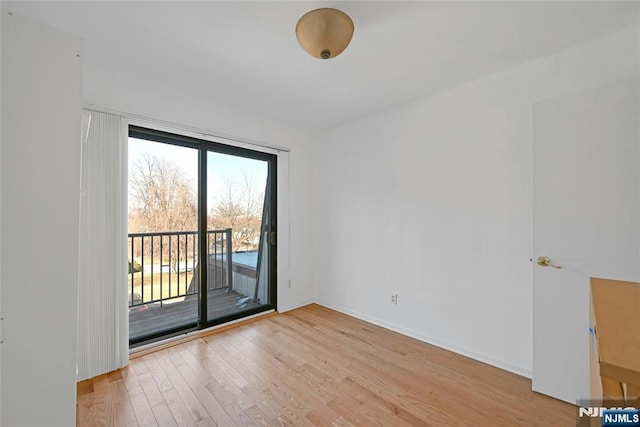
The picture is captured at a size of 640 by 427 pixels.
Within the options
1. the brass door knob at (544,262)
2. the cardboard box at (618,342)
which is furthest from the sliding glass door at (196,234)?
the cardboard box at (618,342)

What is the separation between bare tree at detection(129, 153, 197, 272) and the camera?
2.72m

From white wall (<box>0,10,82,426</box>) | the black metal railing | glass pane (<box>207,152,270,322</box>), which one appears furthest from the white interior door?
the black metal railing

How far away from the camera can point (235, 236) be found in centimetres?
315

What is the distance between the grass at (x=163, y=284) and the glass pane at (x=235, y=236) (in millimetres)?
545

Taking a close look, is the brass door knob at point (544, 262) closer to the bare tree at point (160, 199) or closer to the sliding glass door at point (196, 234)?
the sliding glass door at point (196, 234)

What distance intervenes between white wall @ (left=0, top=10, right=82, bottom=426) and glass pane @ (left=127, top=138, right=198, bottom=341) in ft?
5.21

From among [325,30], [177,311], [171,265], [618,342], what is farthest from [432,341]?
[171,265]

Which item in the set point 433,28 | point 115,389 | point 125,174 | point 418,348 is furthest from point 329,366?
point 433,28

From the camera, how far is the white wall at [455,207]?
198cm

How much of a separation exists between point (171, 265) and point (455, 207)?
3.33 m

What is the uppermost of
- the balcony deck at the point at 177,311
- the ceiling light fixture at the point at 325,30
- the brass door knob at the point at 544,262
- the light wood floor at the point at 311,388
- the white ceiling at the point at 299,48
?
the white ceiling at the point at 299,48

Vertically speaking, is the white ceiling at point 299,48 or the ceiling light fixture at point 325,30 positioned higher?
the white ceiling at point 299,48

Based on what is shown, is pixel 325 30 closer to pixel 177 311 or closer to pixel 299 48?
pixel 299 48

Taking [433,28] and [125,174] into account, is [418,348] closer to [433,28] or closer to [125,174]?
[433,28]
